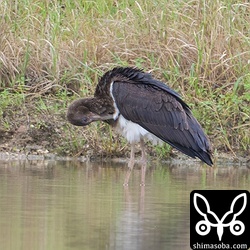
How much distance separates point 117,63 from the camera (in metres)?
12.8

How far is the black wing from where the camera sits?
10.2 metres

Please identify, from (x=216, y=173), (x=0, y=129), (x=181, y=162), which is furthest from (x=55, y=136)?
(x=216, y=173)

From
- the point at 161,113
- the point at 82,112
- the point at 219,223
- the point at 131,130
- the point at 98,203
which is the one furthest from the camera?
the point at 82,112

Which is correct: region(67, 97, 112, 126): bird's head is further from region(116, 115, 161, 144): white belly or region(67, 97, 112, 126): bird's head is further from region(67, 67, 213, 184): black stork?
region(116, 115, 161, 144): white belly

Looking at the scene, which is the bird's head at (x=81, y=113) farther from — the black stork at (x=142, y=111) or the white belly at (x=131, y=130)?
the white belly at (x=131, y=130)

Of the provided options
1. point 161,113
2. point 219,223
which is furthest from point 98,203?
point 161,113

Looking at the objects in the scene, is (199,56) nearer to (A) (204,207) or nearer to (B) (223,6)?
(B) (223,6)

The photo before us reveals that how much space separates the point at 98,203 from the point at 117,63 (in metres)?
4.70

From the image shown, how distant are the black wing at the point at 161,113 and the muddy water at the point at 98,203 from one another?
0.36 metres

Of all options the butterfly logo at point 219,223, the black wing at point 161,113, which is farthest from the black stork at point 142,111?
the butterfly logo at point 219,223

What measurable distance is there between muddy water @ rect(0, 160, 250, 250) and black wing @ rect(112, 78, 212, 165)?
14.3 inches

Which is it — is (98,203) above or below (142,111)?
below

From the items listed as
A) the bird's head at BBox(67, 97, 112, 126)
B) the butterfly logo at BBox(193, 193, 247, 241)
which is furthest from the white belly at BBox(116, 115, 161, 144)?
the butterfly logo at BBox(193, 193, 247, 241)

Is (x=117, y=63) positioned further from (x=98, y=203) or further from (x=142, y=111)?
(x=98, y=203)
